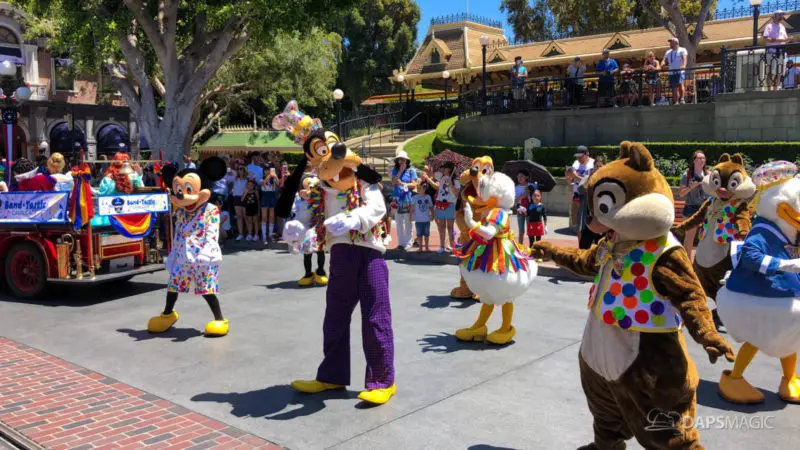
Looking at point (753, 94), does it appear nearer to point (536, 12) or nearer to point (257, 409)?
point (257, 409)

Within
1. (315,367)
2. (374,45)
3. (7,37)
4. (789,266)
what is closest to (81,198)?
(315,367)

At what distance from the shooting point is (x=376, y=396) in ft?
17.3

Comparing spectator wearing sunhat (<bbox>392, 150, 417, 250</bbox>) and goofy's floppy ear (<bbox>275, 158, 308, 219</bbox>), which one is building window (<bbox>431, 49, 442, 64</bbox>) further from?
goofy's floppy ear (<bbox>275, 158, 308, 219</bbox>)

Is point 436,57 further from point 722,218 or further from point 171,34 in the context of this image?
point 722,218

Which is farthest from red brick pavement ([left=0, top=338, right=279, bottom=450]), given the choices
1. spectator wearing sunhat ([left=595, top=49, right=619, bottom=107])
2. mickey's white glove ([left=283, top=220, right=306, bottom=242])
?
spectator wearing sunhat ([left=595, top=49, right=619, bottom=107])

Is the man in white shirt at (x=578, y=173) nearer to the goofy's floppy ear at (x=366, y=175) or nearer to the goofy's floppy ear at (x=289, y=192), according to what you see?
the goofy's floppy ear at (x=366, y=175)

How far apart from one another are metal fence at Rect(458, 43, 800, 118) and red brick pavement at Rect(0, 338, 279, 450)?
1454cm

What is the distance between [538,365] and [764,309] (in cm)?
206

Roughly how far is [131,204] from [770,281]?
796 centimetres

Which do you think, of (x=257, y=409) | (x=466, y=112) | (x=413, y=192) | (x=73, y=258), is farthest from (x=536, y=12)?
(x=257, y=409)

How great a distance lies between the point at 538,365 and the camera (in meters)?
6.17

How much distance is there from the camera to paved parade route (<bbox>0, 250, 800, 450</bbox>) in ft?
15.7

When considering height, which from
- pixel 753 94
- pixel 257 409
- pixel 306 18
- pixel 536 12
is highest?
pixel 536 12

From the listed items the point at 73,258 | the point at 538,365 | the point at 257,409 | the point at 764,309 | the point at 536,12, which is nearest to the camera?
the point at 764,309
